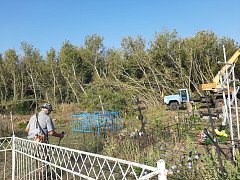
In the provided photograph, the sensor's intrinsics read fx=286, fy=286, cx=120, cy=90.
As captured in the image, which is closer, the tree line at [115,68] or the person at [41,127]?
the person at [41,127]

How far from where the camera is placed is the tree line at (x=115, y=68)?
69.0 ft

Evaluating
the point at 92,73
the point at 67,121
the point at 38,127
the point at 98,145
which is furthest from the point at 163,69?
the point at 38,127

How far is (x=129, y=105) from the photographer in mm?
13789

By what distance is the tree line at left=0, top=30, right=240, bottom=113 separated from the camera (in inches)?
828

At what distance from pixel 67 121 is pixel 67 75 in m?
7.63

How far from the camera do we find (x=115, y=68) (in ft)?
76.6

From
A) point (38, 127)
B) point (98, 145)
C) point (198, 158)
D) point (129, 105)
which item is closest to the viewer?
point (198, 158)

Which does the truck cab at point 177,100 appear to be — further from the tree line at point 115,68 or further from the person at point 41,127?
the person at point 41,127

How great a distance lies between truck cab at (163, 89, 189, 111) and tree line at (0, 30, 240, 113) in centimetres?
103

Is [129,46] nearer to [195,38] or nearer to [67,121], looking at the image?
[195,38]

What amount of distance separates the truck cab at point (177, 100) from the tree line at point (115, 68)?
1.03 metres

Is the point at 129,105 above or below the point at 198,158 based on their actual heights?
above

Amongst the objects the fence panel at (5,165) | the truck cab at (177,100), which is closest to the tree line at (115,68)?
the truck cab at (177,100)

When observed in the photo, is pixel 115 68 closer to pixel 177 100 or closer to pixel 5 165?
pixel 177 100
